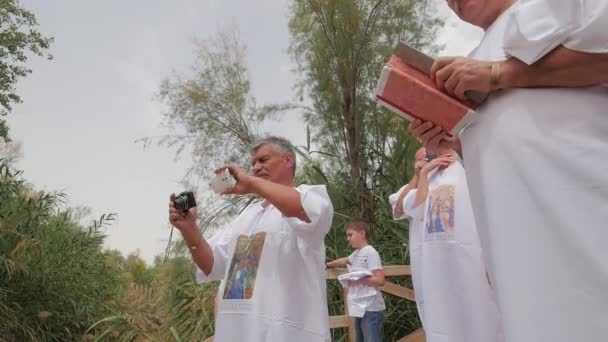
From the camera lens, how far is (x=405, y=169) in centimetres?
520

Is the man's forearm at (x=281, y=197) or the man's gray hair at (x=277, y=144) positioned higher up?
the man's gray hair at (x=277, y=144)

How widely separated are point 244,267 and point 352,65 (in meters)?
4.27

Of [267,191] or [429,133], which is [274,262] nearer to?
[267,191]

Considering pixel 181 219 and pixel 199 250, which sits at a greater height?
pixel 181 219

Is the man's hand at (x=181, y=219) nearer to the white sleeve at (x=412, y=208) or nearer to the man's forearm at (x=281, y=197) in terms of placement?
the man's forearm at (x=281, y=197)

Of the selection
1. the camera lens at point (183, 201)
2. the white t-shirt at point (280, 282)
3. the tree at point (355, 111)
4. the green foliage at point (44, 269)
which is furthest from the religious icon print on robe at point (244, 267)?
the green foliage at point (44, 269)

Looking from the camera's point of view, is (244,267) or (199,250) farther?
(199,250)

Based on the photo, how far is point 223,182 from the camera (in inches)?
68.6

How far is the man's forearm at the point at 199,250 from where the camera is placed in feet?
6.86

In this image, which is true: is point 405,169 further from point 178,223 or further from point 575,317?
point 575,317

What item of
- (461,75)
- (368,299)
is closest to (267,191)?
(461,75)

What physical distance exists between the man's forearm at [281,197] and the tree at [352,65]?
3.47m

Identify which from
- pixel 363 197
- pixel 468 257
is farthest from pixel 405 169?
pixel 468 257

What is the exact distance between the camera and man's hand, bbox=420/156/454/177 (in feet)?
8.21
